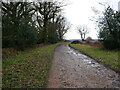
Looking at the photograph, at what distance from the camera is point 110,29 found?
1441cm

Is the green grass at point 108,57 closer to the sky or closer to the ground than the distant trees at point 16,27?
closer to the ground

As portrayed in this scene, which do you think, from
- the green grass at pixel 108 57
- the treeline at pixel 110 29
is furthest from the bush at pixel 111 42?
the green grass at pixel 108 57

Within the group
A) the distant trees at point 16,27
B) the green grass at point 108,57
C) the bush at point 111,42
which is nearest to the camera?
the green grass at point 108,57

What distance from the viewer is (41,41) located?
86.2 feet

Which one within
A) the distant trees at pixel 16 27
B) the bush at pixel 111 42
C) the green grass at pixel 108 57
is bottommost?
the green grass at pixel 108 57

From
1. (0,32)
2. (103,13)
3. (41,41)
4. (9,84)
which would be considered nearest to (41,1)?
(41,41)

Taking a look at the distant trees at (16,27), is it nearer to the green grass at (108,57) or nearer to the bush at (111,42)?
the green grass at (108,57)

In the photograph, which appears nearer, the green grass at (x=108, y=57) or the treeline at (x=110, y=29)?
the green grass at (x=108, y=57)

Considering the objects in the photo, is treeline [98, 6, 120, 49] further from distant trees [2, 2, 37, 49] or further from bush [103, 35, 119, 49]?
distant trees [2, 2, 37, 49]

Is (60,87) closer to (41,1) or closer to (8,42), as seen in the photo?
(8,42)

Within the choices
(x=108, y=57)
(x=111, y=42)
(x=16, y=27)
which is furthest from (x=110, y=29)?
(x=16, y=27)

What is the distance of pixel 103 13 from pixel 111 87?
1448 centimetres

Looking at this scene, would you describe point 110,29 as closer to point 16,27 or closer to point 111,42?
point 111,42

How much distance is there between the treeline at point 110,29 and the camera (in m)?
13.6
